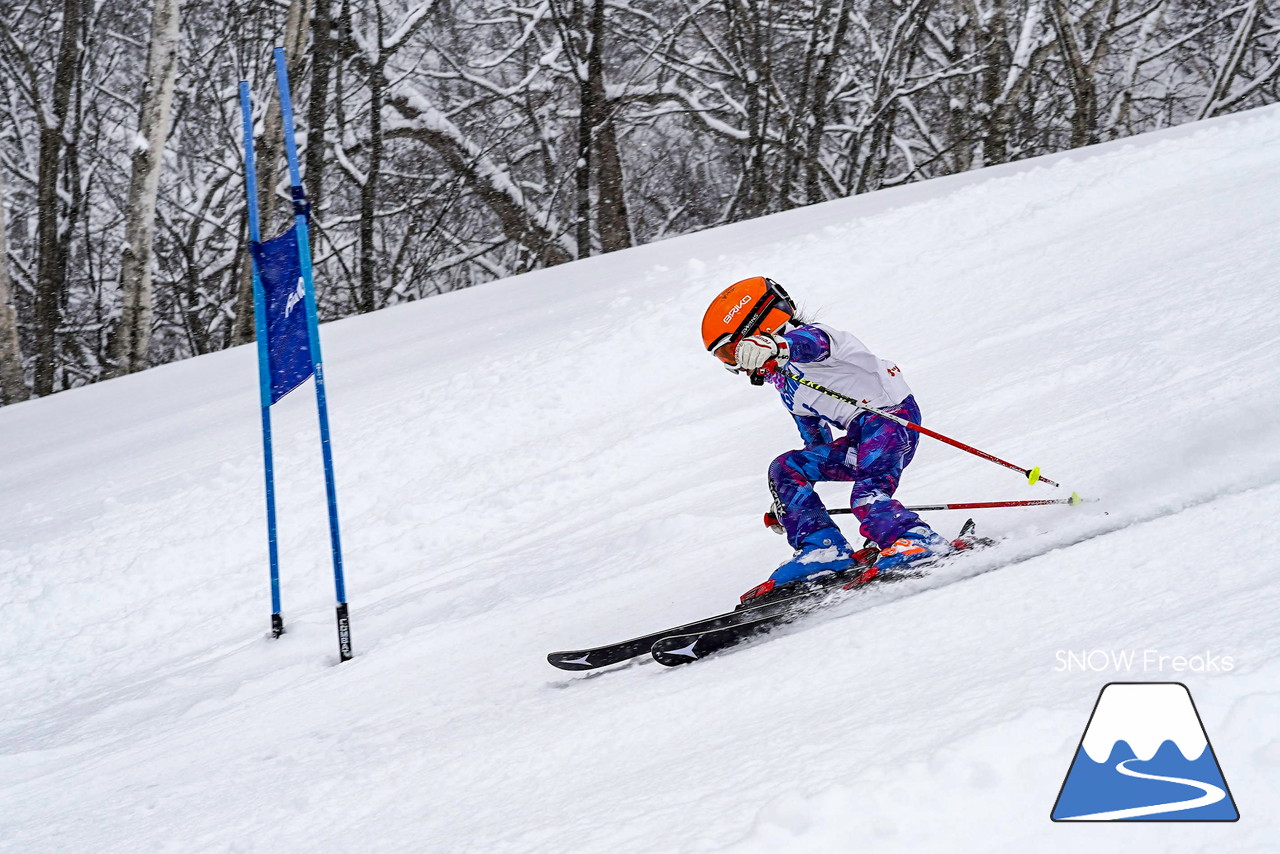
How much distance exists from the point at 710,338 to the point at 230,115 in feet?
60.3

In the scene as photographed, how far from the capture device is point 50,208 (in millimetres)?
15359

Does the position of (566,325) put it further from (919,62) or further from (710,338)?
(919,62)

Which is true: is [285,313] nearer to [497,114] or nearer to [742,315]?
[742,315]

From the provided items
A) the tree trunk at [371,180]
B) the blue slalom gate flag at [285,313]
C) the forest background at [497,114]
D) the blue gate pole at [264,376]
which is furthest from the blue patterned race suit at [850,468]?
the tree trunk at [371,180]

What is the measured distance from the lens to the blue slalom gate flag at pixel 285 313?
529 centimetres

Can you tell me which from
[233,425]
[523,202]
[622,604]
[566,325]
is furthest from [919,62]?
[622,604]

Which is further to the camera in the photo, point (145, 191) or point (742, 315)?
point (145, 191)

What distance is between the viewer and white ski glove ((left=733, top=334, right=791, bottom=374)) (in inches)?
156

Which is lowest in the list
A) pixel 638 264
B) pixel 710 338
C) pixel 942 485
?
pixel 942 485

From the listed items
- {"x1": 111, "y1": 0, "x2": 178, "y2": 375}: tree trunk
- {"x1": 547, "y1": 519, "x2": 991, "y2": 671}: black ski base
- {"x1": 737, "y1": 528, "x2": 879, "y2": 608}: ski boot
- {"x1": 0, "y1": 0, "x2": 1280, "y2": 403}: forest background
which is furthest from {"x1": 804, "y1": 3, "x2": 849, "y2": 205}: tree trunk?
{"x1": 547, "y1": 519, "x2": 991, "y2": 671}: black ski base

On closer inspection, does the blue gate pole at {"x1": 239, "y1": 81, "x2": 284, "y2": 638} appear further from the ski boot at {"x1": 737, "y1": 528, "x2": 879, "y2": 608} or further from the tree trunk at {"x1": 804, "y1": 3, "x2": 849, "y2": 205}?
the tree trunk at {"x1": 804, "y1": 3, "x2": 849, "y2": 205}

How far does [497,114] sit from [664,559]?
16.0 meters

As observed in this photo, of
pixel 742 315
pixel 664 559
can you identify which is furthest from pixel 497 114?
pixel 742 315

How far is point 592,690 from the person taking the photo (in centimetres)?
394
